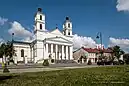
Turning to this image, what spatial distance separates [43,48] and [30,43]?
496 inches

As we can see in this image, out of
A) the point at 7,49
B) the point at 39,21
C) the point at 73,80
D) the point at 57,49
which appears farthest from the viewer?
the point at 57,49

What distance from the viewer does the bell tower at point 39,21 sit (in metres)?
113

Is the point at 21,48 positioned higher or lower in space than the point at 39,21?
lower

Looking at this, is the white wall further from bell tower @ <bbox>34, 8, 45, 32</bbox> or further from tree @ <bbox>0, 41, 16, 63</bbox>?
tree @ <bbox>0, 41, 16, 63</bbox>

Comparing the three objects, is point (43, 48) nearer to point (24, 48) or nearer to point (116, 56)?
point (24, 48)

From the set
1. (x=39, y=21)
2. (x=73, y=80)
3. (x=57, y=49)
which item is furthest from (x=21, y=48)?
(x=73, y=80)

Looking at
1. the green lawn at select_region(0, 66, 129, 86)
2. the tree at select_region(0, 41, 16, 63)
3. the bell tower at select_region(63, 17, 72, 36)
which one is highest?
the bell tower at select_region(63, 17, 72, 36)

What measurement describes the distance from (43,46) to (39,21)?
1334 centimetres

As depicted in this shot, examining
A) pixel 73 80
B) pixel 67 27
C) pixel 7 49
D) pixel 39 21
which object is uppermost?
pixel 39 21

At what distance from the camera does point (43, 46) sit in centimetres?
11269

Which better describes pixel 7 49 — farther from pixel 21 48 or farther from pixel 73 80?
pixel 73 80

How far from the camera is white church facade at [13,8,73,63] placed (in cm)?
11125

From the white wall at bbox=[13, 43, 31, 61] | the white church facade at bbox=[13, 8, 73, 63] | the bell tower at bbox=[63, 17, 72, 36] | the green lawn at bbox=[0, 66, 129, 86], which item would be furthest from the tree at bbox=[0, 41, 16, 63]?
the green lawn at bbox=[0, 66, 129, 86]

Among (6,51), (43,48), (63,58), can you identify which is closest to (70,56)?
(63,58)
